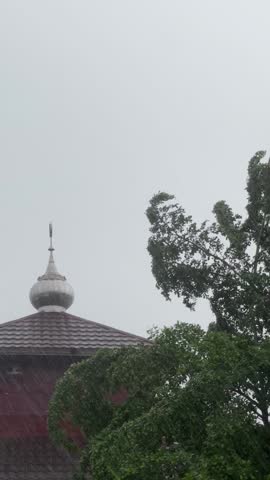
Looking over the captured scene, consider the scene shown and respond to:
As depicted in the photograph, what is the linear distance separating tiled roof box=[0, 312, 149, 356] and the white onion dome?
0.34m

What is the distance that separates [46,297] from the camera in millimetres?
17469

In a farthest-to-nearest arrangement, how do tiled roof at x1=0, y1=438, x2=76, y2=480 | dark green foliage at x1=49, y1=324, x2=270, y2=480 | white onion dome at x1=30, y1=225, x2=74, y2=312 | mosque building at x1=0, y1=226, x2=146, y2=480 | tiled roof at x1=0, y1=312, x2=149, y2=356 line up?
white onion dome at x1=30, y1=225, x2=74, y2=312
tiled roof at x1=0, y1=312, x2=149, y2=356
mosque building at x1=0, y1=226, x2=146, y2=480
tiled roof at x1=0, y1=438, x2=76, y2=480
dark green foliage at x1=49, y1=324, x2=270, y2=480

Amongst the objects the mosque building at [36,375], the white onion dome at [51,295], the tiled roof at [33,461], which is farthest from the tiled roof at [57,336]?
the tiled roof at [33,461]

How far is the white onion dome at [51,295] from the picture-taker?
17453 mm

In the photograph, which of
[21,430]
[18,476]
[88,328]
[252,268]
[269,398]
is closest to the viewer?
[269,398]

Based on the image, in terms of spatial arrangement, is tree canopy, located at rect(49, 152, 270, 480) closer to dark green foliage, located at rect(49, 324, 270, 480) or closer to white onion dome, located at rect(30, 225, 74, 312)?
dark green foliage, located at rect(49, 324, 270, 480)

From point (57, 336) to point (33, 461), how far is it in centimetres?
223

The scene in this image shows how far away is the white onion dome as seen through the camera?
57.3 feet

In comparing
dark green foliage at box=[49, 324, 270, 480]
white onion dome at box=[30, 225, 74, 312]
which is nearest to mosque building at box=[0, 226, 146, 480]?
white onion dome at box=[30, 225, 74, 312]

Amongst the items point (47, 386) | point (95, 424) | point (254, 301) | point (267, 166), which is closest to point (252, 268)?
point (254, 301)

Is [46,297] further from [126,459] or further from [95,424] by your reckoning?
[126,459]

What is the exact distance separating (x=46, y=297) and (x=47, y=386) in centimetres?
214

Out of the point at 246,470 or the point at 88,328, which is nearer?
the point at 246,470

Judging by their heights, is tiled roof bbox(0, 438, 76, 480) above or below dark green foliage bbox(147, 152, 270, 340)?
below
